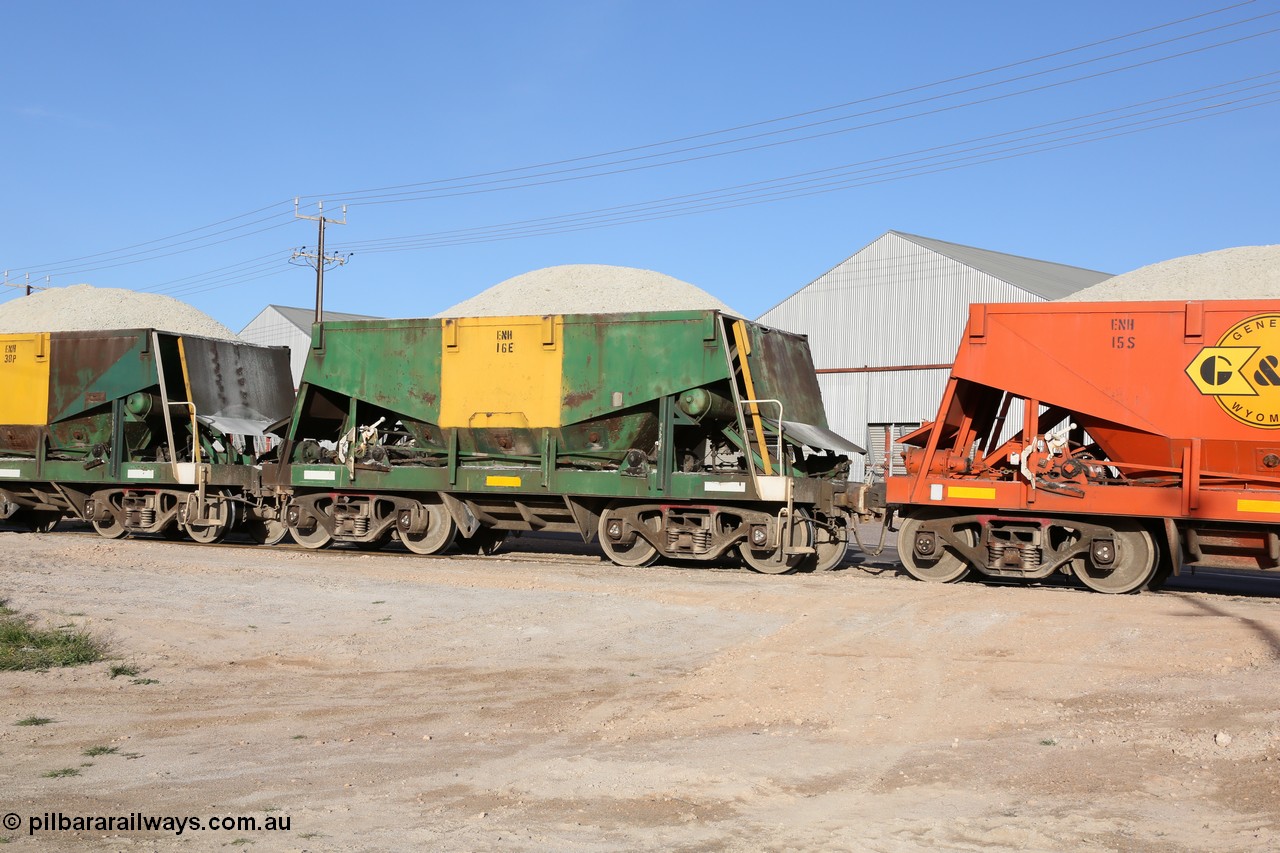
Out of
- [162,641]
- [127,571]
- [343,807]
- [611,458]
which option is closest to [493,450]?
[611,458]

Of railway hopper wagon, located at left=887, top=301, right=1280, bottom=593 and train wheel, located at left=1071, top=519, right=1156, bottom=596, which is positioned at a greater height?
railway hopper wagon, located at left=887, top=301, right=1280, bottom=593

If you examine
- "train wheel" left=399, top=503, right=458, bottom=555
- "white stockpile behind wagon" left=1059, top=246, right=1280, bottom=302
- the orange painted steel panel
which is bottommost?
"train wheel" left=399, top=503, right=458, bottom=555

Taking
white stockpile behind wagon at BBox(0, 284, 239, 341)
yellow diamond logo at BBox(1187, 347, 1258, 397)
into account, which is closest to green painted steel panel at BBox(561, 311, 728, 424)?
yellow diamond logo at BBox(1187, 347, 1258, 397)

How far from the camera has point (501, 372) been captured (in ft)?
51.9

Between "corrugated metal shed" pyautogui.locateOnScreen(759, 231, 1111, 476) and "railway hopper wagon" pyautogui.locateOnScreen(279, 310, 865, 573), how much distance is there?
20234mm

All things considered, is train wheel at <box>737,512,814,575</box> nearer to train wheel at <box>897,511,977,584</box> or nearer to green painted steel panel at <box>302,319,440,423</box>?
train wheel at <box>897,511,977,584</box>

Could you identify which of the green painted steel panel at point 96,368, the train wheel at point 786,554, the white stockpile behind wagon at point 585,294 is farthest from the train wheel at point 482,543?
the white stockpile behind wagon at point 585,294

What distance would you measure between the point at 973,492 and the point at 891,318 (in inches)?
1037

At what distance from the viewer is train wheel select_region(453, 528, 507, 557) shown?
17172 mm

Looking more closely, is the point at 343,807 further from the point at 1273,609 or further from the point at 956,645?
the point at 1273,609

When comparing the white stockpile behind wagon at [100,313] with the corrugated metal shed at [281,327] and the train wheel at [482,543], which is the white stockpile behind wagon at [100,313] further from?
the train wheel at [482,543]

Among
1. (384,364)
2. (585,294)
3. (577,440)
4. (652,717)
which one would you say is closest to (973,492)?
(577,440)

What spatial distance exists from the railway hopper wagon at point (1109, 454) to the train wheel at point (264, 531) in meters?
10.1

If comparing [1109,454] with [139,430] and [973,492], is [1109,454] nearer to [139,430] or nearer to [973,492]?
[973,492]
